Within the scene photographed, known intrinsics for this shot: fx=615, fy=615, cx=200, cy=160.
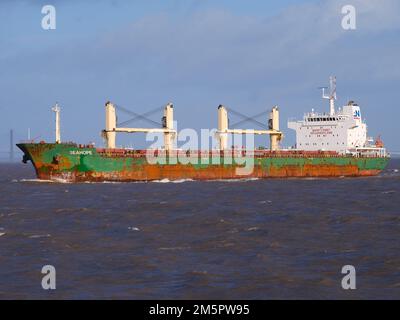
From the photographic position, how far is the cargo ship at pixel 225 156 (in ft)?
163

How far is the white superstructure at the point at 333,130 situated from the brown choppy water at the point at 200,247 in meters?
29.8

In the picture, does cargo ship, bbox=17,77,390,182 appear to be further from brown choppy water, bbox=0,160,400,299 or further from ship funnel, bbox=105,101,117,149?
brown choppy water, bbox=0,160,400,299

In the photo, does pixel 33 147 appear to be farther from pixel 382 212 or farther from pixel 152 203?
pixel 382 212

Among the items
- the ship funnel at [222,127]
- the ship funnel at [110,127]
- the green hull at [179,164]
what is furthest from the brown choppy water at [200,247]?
the ship funnel at [222,127]

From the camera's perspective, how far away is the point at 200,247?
825 inches

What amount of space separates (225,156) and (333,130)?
52.7ft

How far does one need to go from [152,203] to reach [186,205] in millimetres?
2186

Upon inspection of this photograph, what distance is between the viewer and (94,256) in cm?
1933

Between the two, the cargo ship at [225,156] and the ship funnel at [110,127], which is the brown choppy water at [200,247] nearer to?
the cargo ship at [225,156]

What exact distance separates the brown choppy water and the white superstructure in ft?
97.7

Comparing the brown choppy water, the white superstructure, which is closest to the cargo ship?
the white superstructure

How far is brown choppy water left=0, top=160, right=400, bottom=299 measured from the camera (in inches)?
617

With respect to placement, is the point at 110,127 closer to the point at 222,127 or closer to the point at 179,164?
the point at 179,164

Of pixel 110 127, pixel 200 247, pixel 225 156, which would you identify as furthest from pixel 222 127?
pixel 200 247
